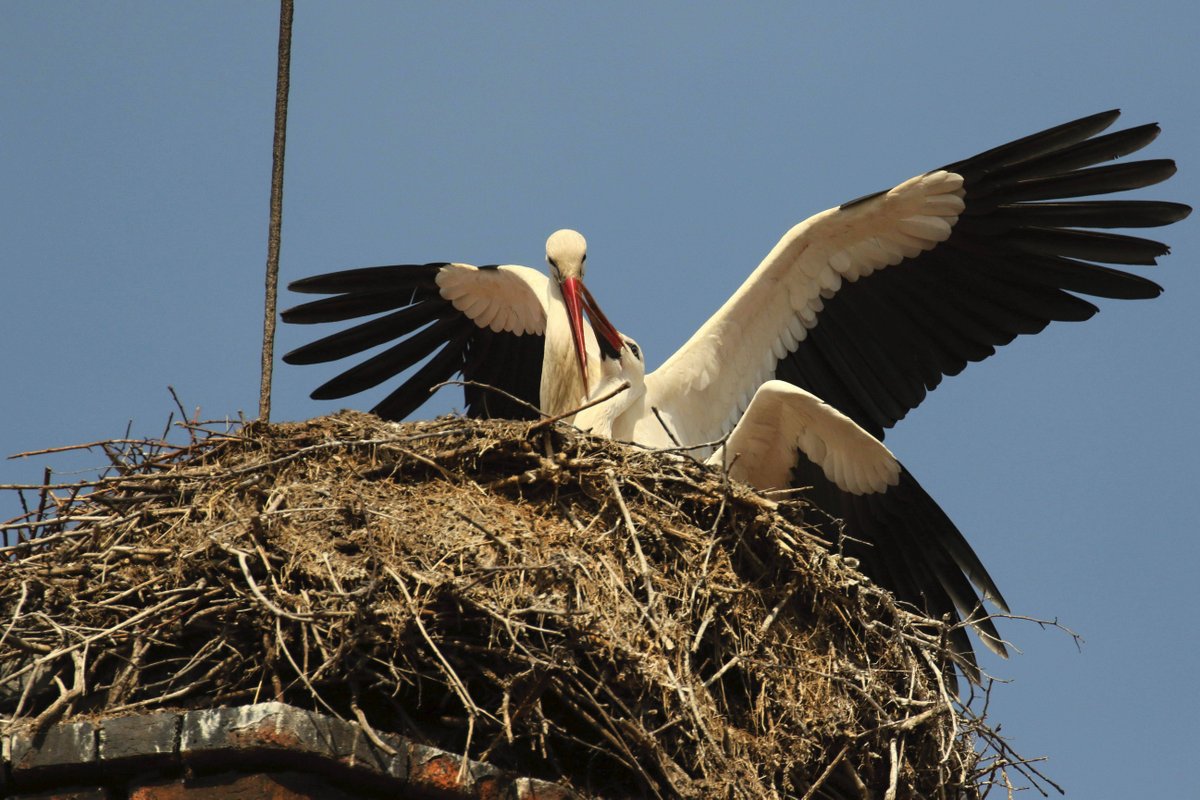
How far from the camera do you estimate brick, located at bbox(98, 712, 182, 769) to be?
14.8 feet

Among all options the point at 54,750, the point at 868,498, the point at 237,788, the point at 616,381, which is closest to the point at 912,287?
the point at 868,498

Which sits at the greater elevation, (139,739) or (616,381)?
(616,381)

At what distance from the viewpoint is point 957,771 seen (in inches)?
221

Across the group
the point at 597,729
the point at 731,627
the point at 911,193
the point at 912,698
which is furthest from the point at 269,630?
the point at 911,193

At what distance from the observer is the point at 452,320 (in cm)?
848

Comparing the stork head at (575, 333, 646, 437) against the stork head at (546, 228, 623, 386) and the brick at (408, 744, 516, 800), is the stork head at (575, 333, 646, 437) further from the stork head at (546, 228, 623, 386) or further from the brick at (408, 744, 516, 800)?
the brick at (408, 744, 516, 800)

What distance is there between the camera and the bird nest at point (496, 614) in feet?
15.7

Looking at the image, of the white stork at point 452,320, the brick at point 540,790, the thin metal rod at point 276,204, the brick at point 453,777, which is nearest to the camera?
A: the brick at point 453,777

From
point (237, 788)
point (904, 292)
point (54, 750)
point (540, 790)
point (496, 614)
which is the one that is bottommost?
point (540, 790)

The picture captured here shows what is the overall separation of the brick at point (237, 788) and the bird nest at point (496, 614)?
257 mm

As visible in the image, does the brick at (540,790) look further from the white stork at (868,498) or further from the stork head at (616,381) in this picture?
the stork head at (616,381)

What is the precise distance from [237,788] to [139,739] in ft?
0.98

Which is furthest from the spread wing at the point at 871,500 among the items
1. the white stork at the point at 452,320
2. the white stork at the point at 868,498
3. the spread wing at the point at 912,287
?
the white stork at the point at 452,320

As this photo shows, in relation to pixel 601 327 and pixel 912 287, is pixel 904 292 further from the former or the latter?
pixel 601 327
